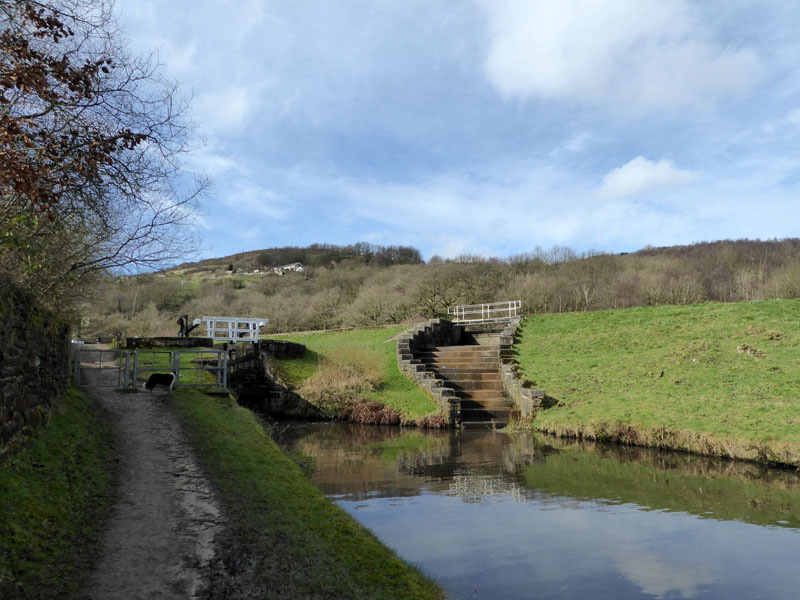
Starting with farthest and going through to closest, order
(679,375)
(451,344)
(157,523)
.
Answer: (451,344)
(679,375)
(157,523)

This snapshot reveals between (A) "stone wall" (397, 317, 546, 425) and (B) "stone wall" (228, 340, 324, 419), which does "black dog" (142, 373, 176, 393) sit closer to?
(B) "stone wall" (228, 340, 324, 419)

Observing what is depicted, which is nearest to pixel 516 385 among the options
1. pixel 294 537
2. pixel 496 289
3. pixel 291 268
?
pixel 294 537

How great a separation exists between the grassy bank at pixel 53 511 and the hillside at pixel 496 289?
26280 mm

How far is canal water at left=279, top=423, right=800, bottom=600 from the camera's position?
613cm

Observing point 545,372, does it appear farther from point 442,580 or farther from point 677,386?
point 442,580

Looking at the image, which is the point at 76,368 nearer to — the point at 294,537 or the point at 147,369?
the point at 147,369

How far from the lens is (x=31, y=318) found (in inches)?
320

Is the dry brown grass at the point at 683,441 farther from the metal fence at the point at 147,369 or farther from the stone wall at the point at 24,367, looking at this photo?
the stone wall at the point at 24,367

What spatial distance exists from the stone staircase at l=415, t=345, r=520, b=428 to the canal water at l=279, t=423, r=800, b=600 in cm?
436

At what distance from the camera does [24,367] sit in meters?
7.61

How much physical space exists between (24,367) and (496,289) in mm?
42819

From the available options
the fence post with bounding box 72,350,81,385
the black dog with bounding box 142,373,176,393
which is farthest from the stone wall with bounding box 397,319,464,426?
the fence post with bounding box 72,350,81,385

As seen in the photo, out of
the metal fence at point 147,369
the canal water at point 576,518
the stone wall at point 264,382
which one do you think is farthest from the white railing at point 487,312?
the canal water at point 576,518

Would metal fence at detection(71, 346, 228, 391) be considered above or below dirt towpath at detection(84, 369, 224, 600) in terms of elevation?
above
